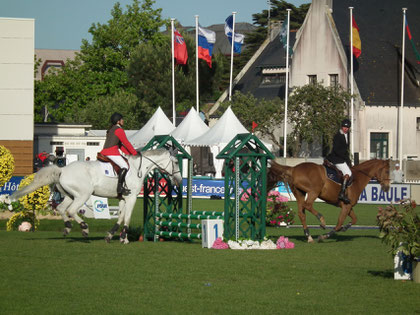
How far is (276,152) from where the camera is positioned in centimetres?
6456

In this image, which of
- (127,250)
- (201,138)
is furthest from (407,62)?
(127,250)

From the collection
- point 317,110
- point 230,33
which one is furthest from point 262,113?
point 230,33

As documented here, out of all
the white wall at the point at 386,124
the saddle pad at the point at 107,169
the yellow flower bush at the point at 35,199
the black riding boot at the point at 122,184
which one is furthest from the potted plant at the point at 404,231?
the white wall at the point at 386,124

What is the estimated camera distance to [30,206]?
78.0ft

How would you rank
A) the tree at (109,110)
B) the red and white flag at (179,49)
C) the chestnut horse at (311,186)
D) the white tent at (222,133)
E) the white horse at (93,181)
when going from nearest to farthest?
the white horse at (93,181)
the chestnut horse at (311,186)
the white tent at (222,133)
the red and white flag at (179,49)
the tree at (109,110)

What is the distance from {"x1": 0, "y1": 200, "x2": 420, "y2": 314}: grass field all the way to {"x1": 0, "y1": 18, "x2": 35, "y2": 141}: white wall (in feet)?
95.1

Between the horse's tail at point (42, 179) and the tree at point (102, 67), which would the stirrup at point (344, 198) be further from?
the tree at point (102, 67)

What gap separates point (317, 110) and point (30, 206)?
3758cm

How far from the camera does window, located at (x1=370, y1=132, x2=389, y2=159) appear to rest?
6016 cm

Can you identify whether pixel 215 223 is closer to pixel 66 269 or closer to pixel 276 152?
pixel 66 269

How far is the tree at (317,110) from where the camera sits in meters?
58.5

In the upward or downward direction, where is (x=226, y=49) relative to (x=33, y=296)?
upward

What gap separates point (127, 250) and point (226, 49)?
118378 mm

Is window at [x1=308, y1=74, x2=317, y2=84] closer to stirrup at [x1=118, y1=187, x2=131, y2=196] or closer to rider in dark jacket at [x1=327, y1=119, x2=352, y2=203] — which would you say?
rider in dark jacket at [x1=327, y1=119, x2=352, y2=203]
